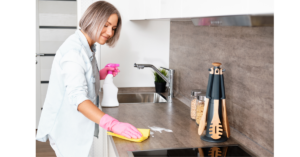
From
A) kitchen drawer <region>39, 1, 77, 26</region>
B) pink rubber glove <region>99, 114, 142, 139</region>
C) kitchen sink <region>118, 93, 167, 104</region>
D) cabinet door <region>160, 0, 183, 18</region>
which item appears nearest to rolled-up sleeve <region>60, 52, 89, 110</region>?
pink rubber glove <region>99, 114, 142, 139</region>

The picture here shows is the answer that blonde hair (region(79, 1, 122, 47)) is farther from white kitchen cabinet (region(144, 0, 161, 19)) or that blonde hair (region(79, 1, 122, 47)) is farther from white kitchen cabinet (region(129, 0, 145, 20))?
white kitchen cabinet (region(129, 0, 145, 20))

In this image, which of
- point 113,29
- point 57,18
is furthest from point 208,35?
point 57,18

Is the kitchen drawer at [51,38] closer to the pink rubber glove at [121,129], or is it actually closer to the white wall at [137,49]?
the white wall at [137,49]

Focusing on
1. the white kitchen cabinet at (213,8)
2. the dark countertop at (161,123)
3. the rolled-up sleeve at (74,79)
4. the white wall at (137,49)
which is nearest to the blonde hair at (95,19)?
the rolled-up sleeve at (74,79)

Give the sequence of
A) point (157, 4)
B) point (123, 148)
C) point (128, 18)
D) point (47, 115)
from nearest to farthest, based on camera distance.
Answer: point (123, 148) < point (47, 115) < point (157, 4) < point (128, 18)

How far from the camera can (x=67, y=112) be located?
1609mm

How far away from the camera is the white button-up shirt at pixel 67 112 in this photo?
60.5 inches

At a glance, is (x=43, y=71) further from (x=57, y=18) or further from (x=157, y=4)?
(x=157, y=4)

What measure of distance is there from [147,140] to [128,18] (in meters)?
1.55

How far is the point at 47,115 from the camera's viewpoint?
5.36 ft

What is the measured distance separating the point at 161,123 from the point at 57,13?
283cm

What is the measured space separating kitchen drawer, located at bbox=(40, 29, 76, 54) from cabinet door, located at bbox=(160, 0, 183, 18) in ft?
8.64

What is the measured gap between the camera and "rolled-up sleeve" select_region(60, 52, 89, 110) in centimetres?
138

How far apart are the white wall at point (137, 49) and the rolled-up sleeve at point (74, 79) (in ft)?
4.23
